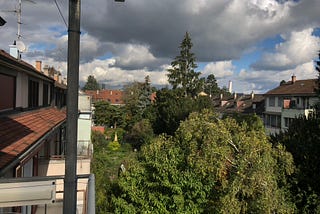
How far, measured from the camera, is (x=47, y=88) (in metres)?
16.7

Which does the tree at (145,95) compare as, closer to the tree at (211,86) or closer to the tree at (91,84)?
the tree at (211,86)

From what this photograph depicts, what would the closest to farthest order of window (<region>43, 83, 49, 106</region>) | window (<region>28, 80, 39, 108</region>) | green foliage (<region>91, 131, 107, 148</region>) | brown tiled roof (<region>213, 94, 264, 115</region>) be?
window (<region>28, 80, 39, 108</region>), window (<region>43, 83, 49, 106</region>), green foliage (<region>91, 131, 107, 148</region>), brown tiled roof (<region>213, 94, 264, 115</region>)

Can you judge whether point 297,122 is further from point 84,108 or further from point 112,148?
point 112,148

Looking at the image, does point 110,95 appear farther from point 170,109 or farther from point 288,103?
point 288,103

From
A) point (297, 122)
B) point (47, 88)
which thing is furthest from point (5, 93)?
point (297, 122)

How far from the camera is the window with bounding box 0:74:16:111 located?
8266 millimetres

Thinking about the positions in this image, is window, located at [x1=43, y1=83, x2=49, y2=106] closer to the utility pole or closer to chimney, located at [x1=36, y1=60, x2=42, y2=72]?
chimney, located at [x1=36, y1=60, x2=42, y2=72]

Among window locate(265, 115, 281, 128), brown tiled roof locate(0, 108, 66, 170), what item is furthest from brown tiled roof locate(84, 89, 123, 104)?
brown tiled roof locate(0, 108, 66, 170)

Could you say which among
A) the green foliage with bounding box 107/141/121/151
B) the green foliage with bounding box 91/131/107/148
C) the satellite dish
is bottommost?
the green foliage with bounding box 107/141/121/151

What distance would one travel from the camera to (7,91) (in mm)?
8781

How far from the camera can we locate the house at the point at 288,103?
89.2ft

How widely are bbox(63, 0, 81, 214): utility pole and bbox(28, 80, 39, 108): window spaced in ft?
36.2

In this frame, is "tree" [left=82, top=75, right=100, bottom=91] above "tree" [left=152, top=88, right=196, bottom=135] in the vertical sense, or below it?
above

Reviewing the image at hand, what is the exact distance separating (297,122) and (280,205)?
6.69 meters
